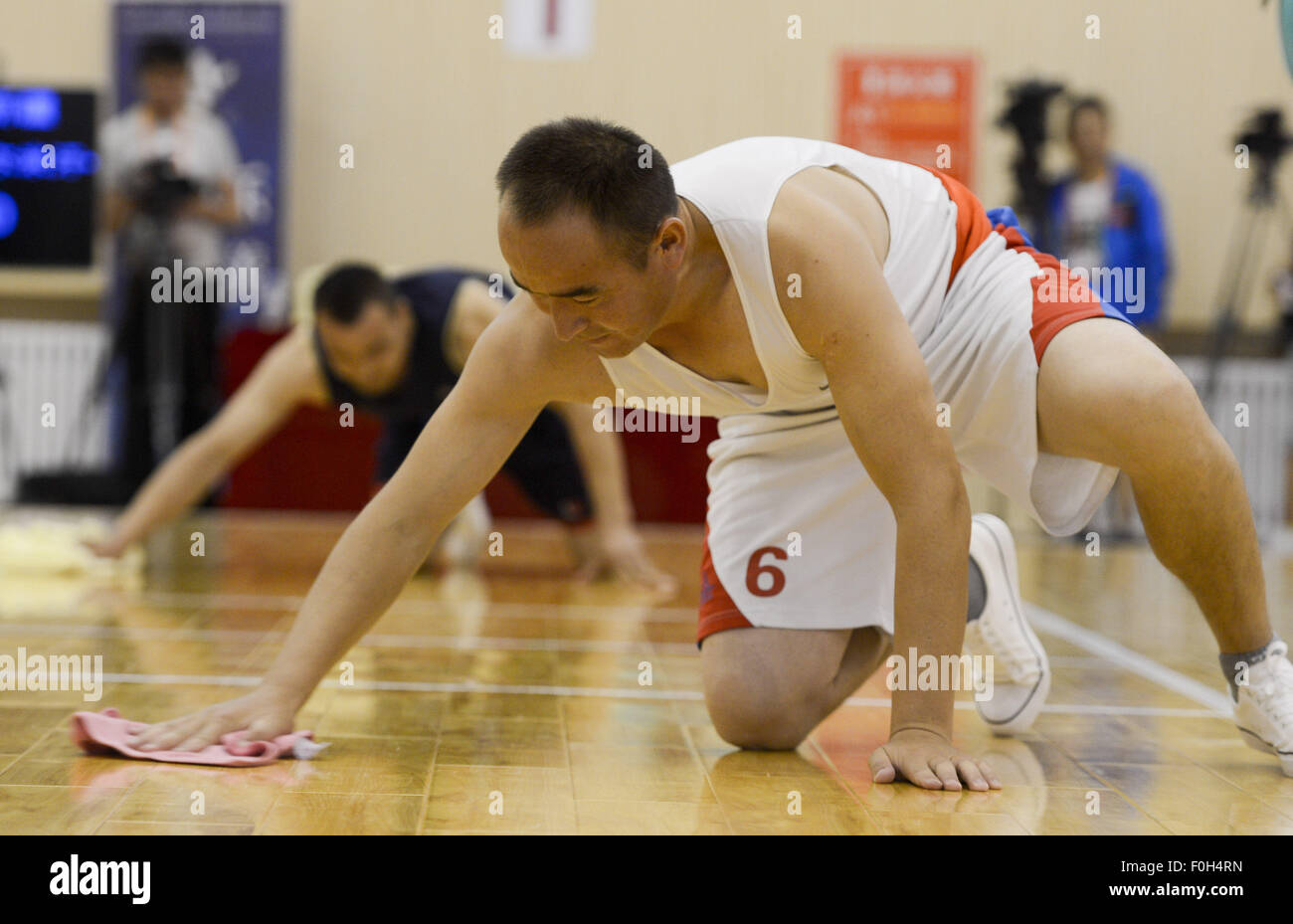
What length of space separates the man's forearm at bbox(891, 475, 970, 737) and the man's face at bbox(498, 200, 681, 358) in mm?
336

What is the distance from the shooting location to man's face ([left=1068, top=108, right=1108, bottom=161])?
17.3ft

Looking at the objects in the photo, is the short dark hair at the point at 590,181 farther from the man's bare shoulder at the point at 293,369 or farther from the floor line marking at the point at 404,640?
the man's bare shoulder at the point at 293,369

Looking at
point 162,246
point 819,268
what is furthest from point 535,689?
point 162,246

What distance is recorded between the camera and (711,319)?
62.0 inches

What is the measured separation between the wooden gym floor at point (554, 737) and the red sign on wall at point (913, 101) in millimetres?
3318

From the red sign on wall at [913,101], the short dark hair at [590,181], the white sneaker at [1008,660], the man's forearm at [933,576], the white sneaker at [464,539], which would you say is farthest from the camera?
the red sign on wall at [913,101]

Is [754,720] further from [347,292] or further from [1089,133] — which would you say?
[1089,133]

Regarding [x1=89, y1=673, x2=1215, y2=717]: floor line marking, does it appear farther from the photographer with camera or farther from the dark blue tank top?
the photographer with camera

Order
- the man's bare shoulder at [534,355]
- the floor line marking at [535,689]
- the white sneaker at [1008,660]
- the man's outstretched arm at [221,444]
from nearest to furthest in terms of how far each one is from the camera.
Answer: the man's bare shoulder at [534,355], the white sneaker at [1008,660], the floor line marking at [535,689], the man's outstretched arm at [221,444]

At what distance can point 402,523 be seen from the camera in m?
1.65

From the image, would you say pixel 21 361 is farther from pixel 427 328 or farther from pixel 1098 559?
pixel 1098 559

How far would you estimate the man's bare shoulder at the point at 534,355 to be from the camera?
160 centimetres

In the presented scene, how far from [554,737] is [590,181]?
75 cm

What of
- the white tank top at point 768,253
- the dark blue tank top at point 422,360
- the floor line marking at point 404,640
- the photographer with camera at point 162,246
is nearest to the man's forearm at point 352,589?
the white tank top at point 768,253
